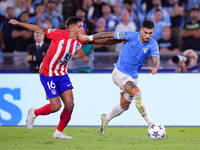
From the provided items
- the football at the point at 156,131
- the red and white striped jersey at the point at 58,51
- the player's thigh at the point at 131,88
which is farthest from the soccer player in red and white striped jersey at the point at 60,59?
the football at the point at 156,131

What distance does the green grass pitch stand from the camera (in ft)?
24.7

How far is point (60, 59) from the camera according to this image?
28.2 ft

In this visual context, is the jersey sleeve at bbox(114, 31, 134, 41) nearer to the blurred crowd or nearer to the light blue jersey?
the light blue jersey

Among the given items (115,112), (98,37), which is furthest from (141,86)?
(98,37)

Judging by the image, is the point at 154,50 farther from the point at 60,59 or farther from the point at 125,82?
the point at 60,59

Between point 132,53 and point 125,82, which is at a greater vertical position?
point 132,53

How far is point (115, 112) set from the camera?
9.06 metres

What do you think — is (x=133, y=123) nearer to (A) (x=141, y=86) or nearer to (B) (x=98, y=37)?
(A) (x=141, y=86)

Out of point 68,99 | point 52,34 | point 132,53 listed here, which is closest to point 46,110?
point 68,99

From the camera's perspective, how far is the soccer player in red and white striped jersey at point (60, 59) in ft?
28.1

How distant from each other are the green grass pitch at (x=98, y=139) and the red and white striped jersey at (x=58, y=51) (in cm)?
132

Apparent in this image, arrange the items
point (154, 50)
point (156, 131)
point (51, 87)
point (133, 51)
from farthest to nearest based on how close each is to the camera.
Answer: point (51, 87), point (133, 51), point (154, 50), point (156, 131)

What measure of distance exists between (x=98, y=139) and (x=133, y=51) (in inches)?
69.8

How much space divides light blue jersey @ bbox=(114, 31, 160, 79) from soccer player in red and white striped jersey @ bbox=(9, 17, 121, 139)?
0.71 feet
